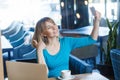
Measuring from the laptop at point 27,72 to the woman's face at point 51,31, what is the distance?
A: 1.25m

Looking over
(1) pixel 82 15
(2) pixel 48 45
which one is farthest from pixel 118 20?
(2) pixel 48 45

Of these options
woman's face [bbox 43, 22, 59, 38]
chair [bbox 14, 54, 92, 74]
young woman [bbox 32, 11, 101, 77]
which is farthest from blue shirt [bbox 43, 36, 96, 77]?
chair [bbox 14, 54, 92, 74]

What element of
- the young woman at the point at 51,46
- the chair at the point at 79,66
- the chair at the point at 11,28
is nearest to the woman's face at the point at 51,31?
the young woman at the point at 51,46

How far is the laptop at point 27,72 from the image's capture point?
1365 millimetres

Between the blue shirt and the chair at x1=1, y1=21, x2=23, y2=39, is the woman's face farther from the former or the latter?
the chair at x1=1, y1=21, x2=23, y2=39

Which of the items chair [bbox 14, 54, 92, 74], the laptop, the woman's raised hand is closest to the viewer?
the laptop

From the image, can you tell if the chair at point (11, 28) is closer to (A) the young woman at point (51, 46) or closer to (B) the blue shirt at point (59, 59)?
(A) the young woman at point (51, 46)

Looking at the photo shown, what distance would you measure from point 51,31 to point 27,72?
4.48ft

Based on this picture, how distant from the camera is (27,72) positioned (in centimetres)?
139

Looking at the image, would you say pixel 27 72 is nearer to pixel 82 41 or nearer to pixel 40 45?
pixel 40 45

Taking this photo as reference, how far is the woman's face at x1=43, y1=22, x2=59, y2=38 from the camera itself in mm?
2695

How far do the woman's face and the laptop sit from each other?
4.11ft

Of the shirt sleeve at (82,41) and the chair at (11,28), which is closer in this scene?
the shirt sleeve at (82,41)

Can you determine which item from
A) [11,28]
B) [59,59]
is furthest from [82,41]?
[11,28]
